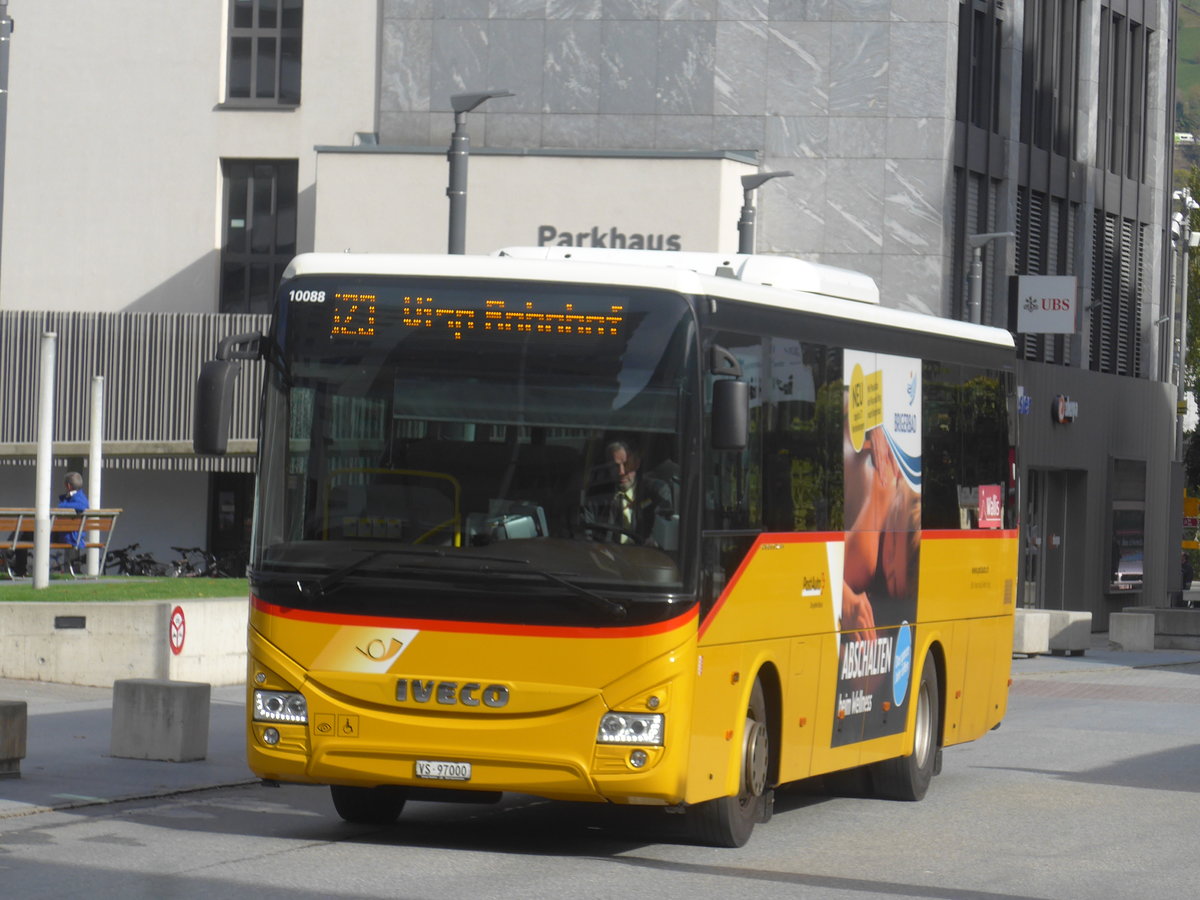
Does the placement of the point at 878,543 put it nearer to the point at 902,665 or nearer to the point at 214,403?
the point at 902,665

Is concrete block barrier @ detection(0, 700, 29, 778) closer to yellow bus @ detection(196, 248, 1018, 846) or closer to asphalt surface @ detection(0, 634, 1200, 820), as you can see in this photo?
asphalt surface @ detection(0, 634, 1200, 820)

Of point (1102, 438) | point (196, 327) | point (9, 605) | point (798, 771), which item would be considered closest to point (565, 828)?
point (798, 771)

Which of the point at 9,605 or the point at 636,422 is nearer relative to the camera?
the point at 636,422

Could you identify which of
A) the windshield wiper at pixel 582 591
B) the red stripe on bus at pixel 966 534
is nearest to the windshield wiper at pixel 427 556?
the windshield wiper at pixel 582 591

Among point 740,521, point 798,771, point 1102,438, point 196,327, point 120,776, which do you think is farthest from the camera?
point 1102,438

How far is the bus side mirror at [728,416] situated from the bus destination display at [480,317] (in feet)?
1.99

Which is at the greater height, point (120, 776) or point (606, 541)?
point (606, 541)

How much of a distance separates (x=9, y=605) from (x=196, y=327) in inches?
850

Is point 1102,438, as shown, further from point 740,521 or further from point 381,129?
point 740,521

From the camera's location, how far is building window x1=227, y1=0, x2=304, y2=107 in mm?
42938

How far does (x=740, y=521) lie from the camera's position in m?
11.5

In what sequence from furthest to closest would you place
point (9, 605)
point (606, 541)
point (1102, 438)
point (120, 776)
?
point (1102, 438) → point (9, 605) → point (120, 776) → point (606, 541)

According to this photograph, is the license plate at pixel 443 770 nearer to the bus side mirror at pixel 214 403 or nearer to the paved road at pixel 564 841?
the paved road at pixel 564 841

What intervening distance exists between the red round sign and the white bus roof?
7.00m
